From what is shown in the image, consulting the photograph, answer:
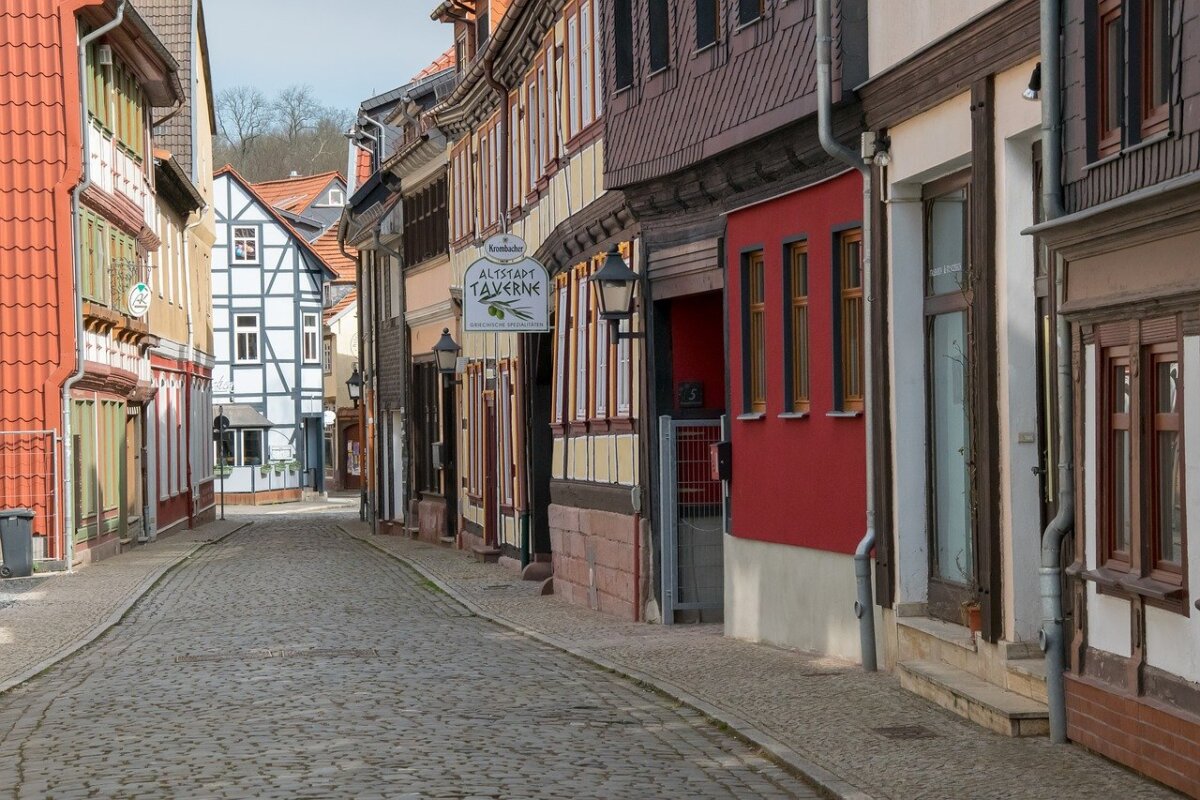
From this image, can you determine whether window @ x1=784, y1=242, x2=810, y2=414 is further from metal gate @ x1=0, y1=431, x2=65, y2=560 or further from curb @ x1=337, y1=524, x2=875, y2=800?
metal gate @ x1=0, y1=431, x2=65, y2=560

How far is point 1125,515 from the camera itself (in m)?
9.70

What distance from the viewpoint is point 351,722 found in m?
11.7

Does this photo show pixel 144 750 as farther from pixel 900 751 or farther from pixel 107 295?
pixel 107 295

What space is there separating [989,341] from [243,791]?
4987 mm

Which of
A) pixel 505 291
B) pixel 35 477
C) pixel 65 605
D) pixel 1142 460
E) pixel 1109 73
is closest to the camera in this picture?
pixel 1142 460

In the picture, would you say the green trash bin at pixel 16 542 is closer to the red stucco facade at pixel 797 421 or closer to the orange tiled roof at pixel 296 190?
the red stucco facade at pixel 797 421

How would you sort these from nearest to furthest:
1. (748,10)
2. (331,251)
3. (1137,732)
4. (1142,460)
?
(1137,732), (1142,460), (748,10), (331,251)

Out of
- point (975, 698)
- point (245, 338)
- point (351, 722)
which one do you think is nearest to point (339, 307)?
point (245, 338)

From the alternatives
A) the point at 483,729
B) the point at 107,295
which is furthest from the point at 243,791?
the point at 107,295

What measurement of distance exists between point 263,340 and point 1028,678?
61693 millimetres

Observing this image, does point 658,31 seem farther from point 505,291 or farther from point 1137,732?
point 1137,732

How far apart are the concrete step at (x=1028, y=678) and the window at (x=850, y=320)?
366 cm

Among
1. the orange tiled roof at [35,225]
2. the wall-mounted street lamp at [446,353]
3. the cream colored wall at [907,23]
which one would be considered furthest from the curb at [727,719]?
the wall-mounted street lamp at [446,353]

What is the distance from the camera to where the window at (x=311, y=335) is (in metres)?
71.7
